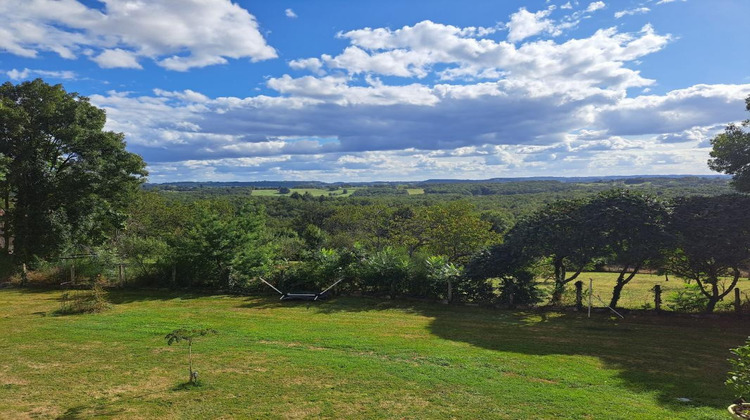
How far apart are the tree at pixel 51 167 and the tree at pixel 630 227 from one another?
21476mm

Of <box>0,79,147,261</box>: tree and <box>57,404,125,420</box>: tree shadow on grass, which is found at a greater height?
<box>0,79,147,261</box>: tree

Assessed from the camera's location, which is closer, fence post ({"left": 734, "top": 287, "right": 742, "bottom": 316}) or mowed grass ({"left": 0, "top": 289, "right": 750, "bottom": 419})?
mowed grass ({"left": 0, "top": 289, "right": 750, "bottom": 419})

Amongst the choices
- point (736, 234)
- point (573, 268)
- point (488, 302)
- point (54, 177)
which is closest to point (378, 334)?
point (488, 302)

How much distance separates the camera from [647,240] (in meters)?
12.5

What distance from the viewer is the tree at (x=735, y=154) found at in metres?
13.0

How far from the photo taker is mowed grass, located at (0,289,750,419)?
6.25 meters

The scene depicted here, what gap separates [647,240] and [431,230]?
18504mm

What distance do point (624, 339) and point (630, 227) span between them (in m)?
4.02

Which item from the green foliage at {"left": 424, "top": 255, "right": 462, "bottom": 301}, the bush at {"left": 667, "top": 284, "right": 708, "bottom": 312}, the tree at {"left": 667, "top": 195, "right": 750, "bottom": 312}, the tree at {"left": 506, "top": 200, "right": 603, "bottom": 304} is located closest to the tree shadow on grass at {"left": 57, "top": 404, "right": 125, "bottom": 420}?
the green foliage at {"left": 424, "top": 255, "right": 462, "bottom": 301}

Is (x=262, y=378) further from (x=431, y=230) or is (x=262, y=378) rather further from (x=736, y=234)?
(x=431, y=230)

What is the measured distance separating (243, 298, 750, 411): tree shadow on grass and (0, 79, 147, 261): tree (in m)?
11.2

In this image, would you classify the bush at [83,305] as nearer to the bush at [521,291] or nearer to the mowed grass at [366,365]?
the mowed grass at [366,365]

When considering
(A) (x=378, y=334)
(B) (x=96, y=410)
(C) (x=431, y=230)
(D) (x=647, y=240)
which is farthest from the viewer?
(C) (x=431, y=230)

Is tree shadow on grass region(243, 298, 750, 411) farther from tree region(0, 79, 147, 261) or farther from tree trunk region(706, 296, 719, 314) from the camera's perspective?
tree region(0, 79, 147, 261)
